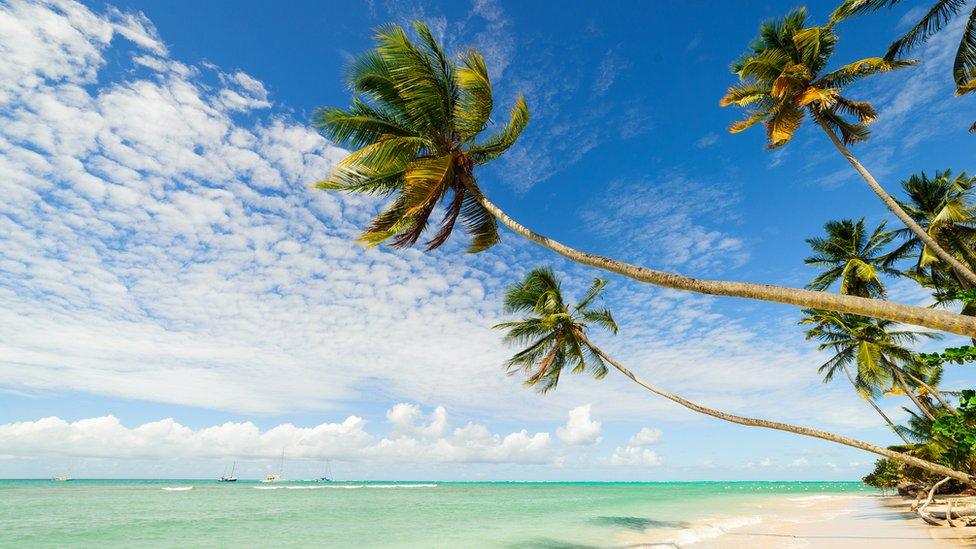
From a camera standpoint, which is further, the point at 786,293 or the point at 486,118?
the point at 486,118

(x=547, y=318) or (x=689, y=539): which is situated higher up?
(x=547, y=318)

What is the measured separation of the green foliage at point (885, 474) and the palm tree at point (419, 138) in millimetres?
37729

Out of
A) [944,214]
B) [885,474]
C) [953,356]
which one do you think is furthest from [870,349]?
[885,474]

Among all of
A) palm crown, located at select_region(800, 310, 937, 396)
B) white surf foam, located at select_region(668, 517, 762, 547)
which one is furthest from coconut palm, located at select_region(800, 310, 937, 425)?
white surf foam, located at select_region(668, 517, 762, 547)

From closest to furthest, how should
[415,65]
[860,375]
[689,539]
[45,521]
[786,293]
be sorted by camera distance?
[786,293] → [415,65] → [689,539] → [860,375] → [45,521]

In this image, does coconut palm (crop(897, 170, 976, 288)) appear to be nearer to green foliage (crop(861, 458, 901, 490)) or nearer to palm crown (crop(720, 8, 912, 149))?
palm crown (crop(720, 8, 912, 149))

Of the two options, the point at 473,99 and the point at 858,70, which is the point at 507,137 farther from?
the point at 858,70

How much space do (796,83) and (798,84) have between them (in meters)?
0.10

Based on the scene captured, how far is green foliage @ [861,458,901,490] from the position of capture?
1274 inches

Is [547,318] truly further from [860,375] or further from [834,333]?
[860,375]

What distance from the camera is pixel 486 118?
7.43 m

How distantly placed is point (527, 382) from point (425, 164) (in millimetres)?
10924

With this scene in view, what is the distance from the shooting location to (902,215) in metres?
8.84

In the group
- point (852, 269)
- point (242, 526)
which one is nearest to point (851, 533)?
point (852, 269)
